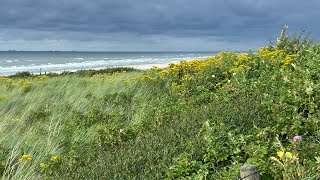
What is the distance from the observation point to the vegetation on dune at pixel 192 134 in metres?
3.65

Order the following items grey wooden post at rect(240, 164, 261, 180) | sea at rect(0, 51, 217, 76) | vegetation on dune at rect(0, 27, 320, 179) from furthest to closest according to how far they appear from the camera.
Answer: sea at rect(0, 51, 217, 76) < vegetation on dune at rect(0, 27, 320, 179) < grey wooden post at rect(240, 164, 261, 180)

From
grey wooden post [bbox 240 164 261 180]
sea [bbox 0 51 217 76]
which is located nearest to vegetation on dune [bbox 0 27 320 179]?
grey wooden post [bbox 240 164 261 180]

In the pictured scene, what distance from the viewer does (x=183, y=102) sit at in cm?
728

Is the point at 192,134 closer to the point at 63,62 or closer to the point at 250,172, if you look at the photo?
the point at 250,172

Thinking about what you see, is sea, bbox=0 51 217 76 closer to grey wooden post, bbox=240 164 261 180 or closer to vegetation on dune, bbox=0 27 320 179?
vegetation on dune, bbox=0 27 320 179

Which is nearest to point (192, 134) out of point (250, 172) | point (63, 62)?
point (250, 172)

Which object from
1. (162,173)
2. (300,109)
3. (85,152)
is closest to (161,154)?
(162,173)

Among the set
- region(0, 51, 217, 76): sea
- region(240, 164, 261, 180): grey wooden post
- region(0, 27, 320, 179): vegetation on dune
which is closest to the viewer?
region(240, 164, 261, 180): grey wooden post

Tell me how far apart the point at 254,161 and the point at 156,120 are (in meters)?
2.85

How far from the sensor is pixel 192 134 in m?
4.61

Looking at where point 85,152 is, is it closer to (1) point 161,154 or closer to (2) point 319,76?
(1) point 161,154

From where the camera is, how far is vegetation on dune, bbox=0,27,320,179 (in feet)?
12.0

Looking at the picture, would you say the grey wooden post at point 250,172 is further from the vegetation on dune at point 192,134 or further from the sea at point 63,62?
the sea at point 63,62

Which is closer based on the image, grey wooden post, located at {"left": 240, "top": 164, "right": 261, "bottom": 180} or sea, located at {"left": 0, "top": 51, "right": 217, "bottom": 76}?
grey wooden post, located at {"left": 240, "top": 164, "right": 261, "bottom": 180}
